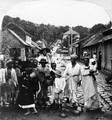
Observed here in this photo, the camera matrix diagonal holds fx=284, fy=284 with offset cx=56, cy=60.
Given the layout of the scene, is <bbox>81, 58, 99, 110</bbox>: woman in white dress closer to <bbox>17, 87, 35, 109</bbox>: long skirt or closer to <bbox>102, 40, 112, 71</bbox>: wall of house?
<bbox>102, 40, 112, 71</bbox>: wall of house

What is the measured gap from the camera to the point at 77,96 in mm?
2332

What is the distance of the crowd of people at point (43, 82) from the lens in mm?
2271

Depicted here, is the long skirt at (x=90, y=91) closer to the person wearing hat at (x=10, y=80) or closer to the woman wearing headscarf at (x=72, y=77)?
the woman wearing headscarf at (x=72, y=77)

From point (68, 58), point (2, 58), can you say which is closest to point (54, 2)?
point (68, 58)

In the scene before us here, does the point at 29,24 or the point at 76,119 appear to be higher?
the point at 29,24

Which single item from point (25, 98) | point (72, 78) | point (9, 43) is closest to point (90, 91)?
point (72, 78)

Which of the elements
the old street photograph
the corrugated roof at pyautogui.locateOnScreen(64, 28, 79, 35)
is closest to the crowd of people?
the old street photograph

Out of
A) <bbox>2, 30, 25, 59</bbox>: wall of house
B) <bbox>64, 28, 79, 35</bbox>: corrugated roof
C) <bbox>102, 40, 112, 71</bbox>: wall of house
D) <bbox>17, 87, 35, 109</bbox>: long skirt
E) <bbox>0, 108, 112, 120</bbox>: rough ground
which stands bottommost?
<bbox>0, 108, 112, 120</bbox>: rough ground

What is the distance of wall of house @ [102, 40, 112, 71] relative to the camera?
7.44 ft

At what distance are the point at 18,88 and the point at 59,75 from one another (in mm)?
351

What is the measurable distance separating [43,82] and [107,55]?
0.57 m

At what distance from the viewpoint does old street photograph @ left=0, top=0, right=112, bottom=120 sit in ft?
7.42

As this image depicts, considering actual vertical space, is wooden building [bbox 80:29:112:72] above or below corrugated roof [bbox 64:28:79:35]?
below

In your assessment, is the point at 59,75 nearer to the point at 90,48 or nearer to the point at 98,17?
the point at 90,48
